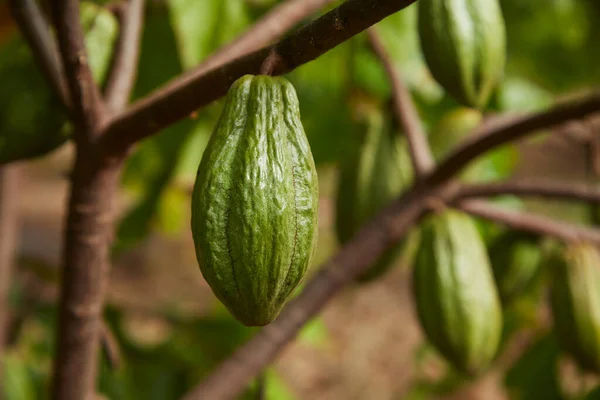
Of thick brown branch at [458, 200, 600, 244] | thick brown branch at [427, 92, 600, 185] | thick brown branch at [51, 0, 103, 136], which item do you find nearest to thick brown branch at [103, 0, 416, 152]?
thick brown branch at [51, 0, 103, 136]

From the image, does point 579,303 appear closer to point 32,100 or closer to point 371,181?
point 371,181

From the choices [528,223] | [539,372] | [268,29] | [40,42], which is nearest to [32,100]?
[40,42]

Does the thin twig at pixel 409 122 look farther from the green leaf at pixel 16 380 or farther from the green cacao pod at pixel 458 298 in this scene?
the green leaf at pixel 16 380

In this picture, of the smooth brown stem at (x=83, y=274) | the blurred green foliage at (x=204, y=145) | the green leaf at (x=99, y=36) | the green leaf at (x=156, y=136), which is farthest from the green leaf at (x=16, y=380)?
the green leaf at (x=99, y=36)

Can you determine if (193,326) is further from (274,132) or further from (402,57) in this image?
(274,132)

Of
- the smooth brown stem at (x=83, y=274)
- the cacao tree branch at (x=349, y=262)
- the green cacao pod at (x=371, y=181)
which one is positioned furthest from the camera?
the green cacao pod at (x=371, y=181)

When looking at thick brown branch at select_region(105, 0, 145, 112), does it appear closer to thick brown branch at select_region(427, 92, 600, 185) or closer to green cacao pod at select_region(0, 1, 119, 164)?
green cacao pod at select_region(0, 1, 119, 164)
